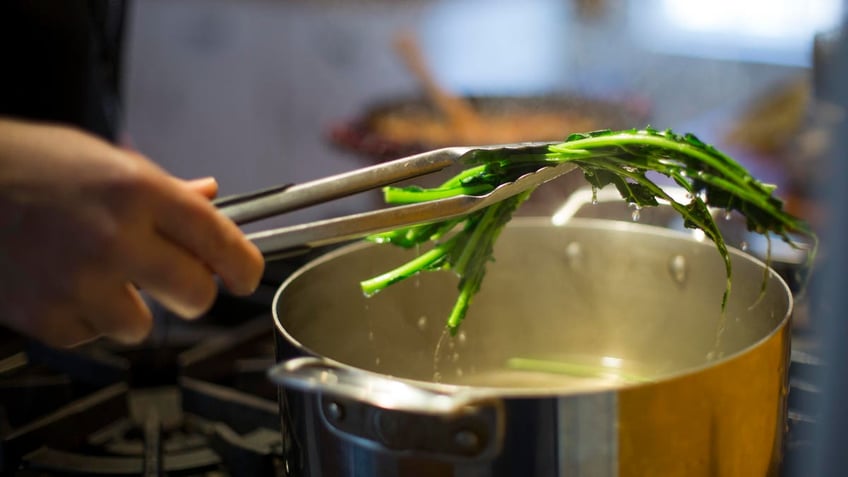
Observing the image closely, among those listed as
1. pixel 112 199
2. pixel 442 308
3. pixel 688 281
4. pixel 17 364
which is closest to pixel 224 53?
pixel 17 364

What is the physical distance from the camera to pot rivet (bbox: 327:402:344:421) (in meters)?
0.43

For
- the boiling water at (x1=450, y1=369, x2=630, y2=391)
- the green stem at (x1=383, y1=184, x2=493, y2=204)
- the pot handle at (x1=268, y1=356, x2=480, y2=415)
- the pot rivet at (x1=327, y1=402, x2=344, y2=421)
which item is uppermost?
the green stem at (x1=383, y1=184, x2=493, y2=204)

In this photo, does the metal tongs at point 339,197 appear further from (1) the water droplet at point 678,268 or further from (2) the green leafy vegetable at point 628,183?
(1) the water droplet at point 678,268

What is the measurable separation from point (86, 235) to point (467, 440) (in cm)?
21

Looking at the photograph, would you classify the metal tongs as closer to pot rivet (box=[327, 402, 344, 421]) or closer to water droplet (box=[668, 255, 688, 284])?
pot rivet (box=[327, 402, 344, 421])

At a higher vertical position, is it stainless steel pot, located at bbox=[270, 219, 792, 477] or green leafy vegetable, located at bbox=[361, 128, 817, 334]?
green leafy vegetable, located at bbox=[361, 128, 817, 334]

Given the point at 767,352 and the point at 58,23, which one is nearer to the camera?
the point at 767,352

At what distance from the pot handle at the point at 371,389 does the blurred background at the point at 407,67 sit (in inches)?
36.7

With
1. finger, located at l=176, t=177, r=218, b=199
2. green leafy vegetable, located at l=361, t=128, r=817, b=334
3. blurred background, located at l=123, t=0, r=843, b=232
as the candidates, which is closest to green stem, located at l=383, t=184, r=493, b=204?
green leafy vegetable, located at l=361, t=128, r=817, b=334

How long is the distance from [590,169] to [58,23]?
1.68 feet

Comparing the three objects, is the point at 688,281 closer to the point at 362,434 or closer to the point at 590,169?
the point at 590,169

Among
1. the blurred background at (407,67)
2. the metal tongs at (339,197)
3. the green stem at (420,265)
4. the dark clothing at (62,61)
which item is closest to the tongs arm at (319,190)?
the metal tongs at (339,197)

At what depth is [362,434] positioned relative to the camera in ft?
1.40

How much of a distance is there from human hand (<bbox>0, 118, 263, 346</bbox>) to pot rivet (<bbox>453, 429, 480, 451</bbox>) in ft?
0.51
